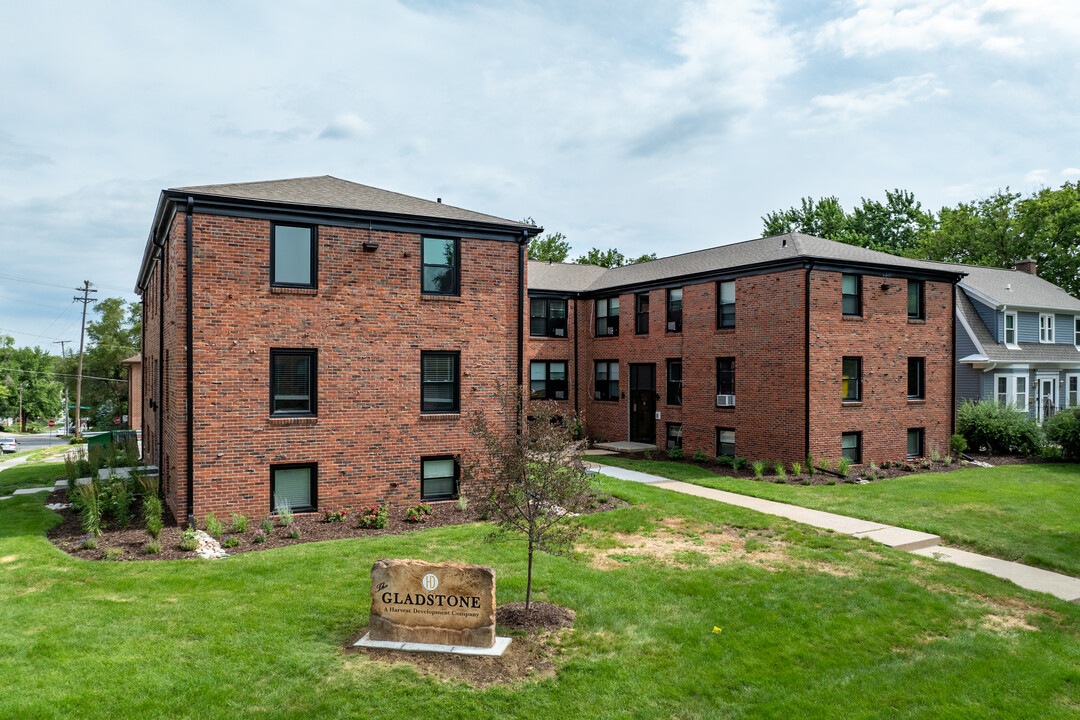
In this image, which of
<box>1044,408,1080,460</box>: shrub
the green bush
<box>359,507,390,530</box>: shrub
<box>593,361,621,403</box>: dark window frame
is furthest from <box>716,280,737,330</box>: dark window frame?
<box>359,507,390,530</box>: shrub

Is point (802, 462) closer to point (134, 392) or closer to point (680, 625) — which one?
point (680, 625)

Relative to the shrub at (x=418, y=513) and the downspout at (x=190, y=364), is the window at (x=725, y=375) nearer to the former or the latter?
the shrub at (x=418, y=513)

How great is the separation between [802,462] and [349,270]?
14.0 meters

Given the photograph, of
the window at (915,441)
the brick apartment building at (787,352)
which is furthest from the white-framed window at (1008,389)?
the window at (915,441)

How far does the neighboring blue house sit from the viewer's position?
26750 millimetres

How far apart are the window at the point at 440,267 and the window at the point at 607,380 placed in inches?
543

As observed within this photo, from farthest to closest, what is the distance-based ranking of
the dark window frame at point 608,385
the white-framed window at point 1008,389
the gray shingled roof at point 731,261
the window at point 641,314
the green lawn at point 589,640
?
1. the dark window frame at point 608,385
2. the white-framed window at point 1008,389
3. the window at point 641,314
4. the gray shingled roof at point 731,261
5. the green lawn at point 589,640

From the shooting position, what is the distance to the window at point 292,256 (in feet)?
43.3

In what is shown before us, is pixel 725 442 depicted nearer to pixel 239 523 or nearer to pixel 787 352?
pixel 787 352

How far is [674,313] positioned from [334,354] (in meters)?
14.3

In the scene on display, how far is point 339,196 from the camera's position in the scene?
14.2 metres

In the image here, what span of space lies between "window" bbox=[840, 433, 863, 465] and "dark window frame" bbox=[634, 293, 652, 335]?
8.29m

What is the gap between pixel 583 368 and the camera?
1133 inches

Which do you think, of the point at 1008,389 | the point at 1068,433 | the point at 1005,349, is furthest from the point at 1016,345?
the point at 1068,433
